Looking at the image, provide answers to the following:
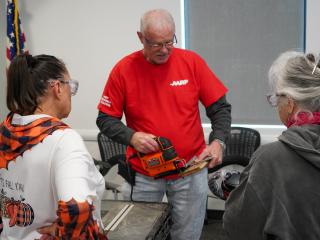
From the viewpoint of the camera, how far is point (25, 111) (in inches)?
45.8

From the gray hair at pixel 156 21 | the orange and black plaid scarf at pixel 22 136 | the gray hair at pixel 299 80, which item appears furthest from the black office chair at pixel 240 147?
the orange and black plaid scarf at pixel 22 136

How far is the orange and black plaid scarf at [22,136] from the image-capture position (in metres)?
1.09

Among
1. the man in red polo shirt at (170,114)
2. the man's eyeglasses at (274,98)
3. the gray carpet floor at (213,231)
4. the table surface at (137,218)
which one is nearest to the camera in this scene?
the man's eyeglasses at (274,98)

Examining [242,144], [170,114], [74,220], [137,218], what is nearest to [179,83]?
[170,114]

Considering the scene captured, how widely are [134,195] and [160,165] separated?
299 mm

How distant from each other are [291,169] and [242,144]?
6.59 feet

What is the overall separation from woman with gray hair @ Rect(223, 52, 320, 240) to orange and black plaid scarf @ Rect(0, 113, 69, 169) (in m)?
0.60

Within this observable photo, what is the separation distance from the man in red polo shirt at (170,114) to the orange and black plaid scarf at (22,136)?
2.62ft

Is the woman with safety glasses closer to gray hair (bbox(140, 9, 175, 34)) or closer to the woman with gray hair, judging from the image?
the woman with gray hair

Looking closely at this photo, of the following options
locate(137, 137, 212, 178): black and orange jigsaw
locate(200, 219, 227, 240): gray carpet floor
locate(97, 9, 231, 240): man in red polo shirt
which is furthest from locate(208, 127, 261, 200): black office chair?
locate(137, 137, 212, 178): black and orange jigsaw

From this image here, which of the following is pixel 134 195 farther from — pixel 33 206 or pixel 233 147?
pixel 233 147

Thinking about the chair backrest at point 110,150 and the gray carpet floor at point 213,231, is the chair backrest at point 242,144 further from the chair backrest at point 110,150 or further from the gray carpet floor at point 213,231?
the chair backrest at point 110,150

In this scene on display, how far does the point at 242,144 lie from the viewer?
302 centimetres

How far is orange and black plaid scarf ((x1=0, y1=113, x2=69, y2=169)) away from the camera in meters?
1.09
